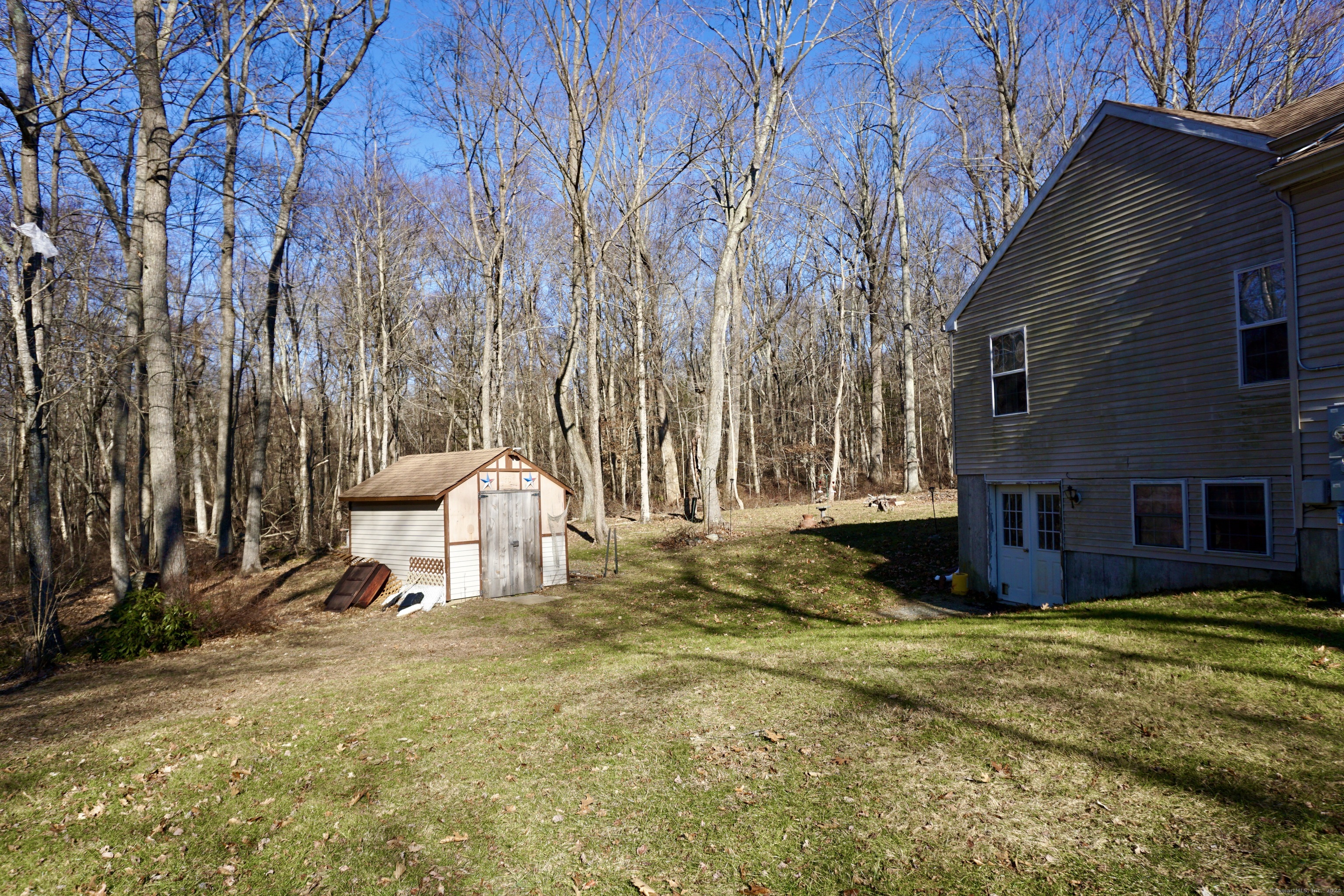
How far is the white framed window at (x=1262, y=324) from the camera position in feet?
29.0

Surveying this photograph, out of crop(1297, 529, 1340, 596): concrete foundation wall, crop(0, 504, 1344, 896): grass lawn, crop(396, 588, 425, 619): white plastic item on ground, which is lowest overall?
crop(396, 588, 425, 619): white plastic item on ground

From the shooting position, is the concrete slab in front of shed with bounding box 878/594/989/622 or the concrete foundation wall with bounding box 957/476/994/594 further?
the concrete foundation wall with bounding box 957/476/994/594

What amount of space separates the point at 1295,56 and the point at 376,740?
25.3 m

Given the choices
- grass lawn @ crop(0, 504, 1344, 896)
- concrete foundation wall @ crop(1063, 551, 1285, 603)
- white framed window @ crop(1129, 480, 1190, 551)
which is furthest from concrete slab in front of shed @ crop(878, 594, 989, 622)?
white framed window @ crop(1129, 480, 1190, 551)

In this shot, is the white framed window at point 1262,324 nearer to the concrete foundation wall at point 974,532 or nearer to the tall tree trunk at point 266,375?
the concrete foundation wall at point 974,532

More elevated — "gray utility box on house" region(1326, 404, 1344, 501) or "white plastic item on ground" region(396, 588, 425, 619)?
"gray utility box on house" region(1326, 404, 1344, 501)

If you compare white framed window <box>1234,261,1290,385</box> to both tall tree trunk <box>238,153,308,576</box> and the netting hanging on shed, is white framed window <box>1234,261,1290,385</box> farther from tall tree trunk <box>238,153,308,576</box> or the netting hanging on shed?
tall tree trunk <box>238,153,308,576</box>

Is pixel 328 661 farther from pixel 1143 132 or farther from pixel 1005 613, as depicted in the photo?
pixel 1143 132

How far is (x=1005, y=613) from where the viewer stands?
10938 millimetres

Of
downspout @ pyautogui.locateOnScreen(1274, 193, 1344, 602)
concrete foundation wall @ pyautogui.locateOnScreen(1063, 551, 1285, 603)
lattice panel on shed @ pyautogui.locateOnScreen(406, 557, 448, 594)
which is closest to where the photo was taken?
downspout @ pyautogui.locateOnScreen(1274, 193, 1344, 602)

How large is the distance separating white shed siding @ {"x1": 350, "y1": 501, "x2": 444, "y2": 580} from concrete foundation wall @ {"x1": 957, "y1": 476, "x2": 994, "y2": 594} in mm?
11032

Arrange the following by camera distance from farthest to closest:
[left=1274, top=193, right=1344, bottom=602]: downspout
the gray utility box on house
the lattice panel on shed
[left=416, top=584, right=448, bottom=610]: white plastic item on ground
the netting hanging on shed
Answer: the netting hanging on shed, the lattice panel on shed, [left=416, top=584, right=448, bottom=610]: white plastic item on ground, [left=1274, top=193, right=1344, bottom=602]: downspout, the gray utility box on house

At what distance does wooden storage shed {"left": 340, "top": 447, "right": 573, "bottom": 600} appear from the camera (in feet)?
50.5

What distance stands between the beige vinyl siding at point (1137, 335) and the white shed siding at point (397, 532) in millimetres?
11740
